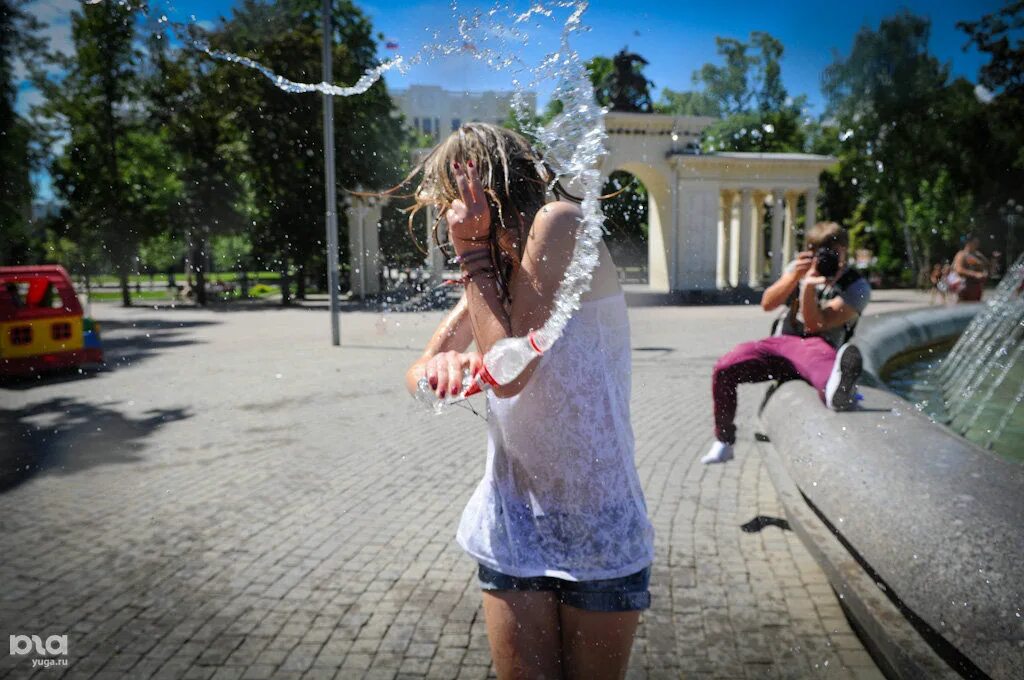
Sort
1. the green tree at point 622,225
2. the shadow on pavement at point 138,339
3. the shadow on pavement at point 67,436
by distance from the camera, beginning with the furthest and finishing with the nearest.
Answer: the shadow on pavement at point 138,339 → the shadow on pavement at point 67,436 → the green tree at point 622,225

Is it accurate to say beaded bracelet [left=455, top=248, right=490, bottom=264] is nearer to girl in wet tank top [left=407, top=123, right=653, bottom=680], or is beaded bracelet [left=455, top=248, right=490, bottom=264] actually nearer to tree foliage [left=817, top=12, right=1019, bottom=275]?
girl in wet tank top [left=407, top=123, right=653, bottom=680]

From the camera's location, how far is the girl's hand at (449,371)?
1396mm

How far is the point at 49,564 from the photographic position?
3.85 meters

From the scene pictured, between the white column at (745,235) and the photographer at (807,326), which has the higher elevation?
the white column at (745,235)

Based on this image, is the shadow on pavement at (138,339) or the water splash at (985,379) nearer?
the water splash at (985,379)

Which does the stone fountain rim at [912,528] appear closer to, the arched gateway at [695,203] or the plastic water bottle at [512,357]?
the plastic water bottle at [512,357]

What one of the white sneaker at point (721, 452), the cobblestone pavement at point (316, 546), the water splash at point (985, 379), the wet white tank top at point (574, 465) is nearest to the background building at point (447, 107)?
the wet white tank top at point (574, 465)

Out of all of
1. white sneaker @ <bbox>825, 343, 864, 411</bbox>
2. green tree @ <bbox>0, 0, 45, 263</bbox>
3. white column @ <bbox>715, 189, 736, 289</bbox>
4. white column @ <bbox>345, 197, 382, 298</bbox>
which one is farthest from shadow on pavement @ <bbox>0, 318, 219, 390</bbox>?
white sneaker @ <bbox>825, 343, 864, 411</bbox>

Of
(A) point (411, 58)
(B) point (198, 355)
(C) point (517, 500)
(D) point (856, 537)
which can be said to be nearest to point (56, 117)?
(A) point (411, 58)

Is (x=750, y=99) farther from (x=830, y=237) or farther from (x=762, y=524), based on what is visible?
(x=762, y=524)

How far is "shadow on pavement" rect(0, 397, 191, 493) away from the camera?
5789mm

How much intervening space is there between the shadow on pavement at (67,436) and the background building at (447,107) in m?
4.64

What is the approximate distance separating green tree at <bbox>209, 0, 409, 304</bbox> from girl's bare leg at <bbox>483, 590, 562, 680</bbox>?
164 centimetres

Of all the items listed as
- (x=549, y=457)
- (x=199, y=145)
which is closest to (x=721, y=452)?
(x=549, y=457)
